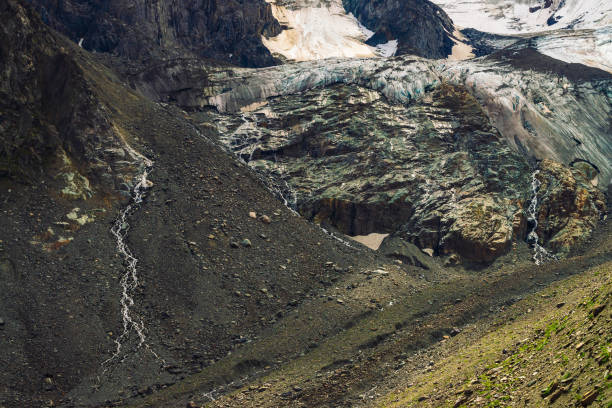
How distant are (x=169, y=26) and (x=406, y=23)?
59.3 m

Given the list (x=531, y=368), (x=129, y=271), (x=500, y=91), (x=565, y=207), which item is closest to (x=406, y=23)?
(x=500, y=91)

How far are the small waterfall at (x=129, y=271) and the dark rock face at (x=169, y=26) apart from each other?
167 ft

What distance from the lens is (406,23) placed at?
14612 centimetres

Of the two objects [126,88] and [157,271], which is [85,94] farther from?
[157,271]

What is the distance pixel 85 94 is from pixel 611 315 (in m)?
50.4

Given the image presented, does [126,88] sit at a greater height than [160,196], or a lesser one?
greater

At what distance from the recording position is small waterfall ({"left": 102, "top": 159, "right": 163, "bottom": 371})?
40062 mm

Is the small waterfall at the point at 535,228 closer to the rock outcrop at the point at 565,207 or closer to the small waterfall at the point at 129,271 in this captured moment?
the rock outcrop at the point at 565,207

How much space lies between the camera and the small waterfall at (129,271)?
4006 cm

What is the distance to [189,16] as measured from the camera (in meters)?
120

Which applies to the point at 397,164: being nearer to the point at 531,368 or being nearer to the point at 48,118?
the point at 48,118

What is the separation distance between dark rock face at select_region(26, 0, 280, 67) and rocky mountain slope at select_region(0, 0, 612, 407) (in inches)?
764

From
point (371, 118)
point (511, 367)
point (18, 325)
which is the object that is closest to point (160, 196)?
point (18, 325)

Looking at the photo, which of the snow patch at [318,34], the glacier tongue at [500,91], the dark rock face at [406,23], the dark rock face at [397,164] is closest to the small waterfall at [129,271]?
the dark rock face at [397,164]
